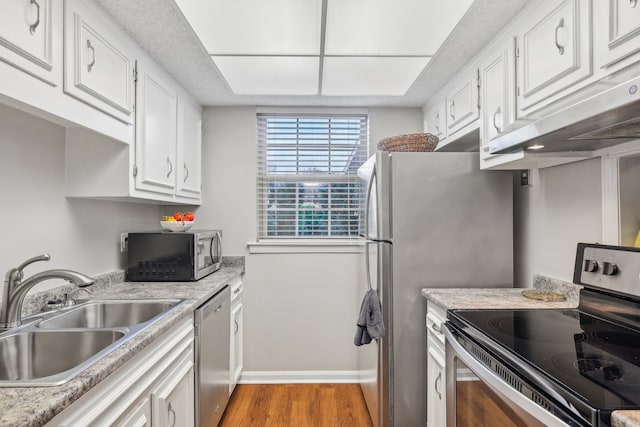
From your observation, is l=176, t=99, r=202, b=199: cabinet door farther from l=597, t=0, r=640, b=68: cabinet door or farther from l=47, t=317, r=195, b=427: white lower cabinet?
l=597, t=0, r=640, b=68: cabinet door

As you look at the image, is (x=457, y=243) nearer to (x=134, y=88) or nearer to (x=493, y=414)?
(x=493, y=414)

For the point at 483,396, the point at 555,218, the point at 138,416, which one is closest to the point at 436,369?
the point at 483,396

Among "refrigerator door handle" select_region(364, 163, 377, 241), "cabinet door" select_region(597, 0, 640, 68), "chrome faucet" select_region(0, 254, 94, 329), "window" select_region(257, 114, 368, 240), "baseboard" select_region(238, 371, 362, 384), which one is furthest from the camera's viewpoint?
"window" select_region(257, 114, 368, 240)

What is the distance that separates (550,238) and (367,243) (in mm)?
990

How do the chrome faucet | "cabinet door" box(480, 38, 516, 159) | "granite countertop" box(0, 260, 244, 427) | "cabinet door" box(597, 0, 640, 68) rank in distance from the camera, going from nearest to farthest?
"granite countertop" box(0, 260, 244, 427)
"cabinet door" box(597, 0, 640, 68)
the chrome faucet
"cabinet door" box(480, 38, 516, 159)

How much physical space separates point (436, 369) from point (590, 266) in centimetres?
80

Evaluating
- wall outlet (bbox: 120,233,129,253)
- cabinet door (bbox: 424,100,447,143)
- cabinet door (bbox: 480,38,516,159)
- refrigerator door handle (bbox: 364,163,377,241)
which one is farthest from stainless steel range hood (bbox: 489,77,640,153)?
wall outlet (bbox: 120,233,129,253)

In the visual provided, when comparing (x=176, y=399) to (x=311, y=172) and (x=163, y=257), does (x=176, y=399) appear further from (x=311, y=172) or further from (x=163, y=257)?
(x=311, y=172)

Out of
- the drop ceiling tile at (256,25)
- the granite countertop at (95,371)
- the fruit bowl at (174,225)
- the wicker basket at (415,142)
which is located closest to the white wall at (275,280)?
the fruit bowl at (174,225)

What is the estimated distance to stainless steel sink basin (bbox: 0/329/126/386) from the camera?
122 cm

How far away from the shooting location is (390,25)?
5.59ft

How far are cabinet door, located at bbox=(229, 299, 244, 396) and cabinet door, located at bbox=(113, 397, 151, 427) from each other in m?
1.27

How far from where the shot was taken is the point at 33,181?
159 cm

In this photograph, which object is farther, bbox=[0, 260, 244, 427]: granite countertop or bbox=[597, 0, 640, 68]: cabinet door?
bbox=[597, 0, 640, 68]: cabinet door
